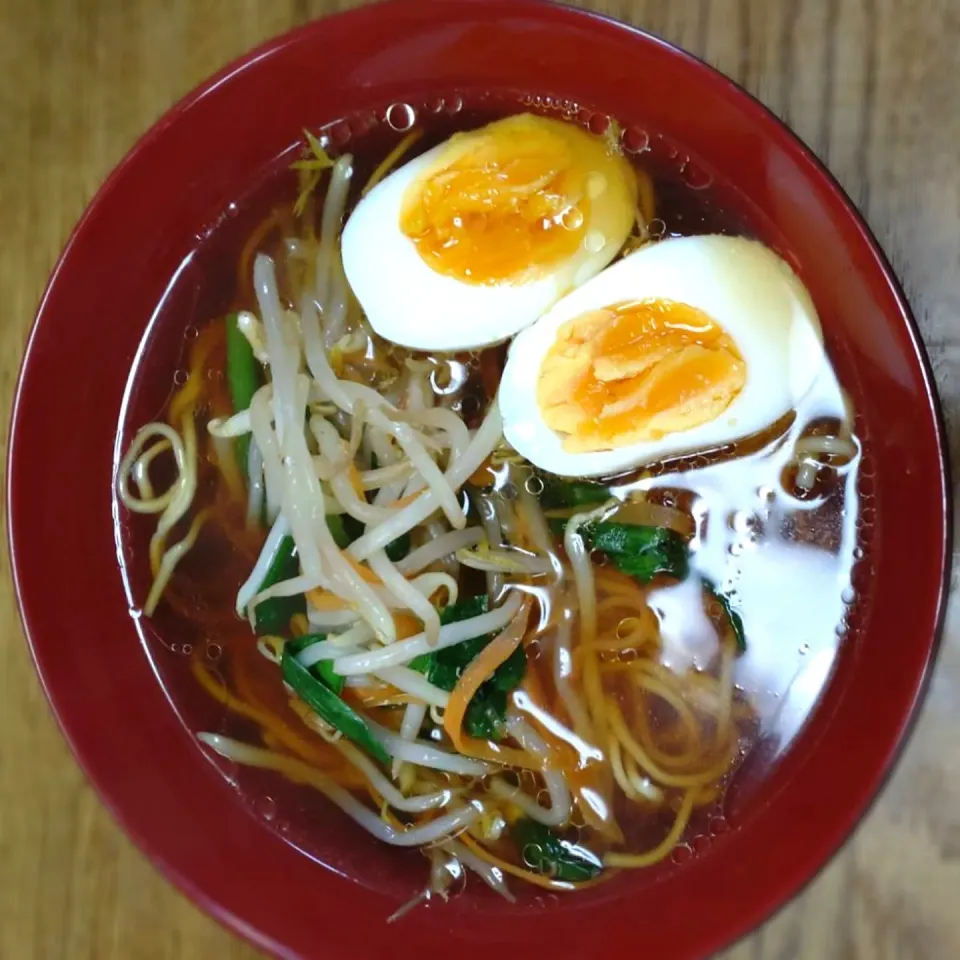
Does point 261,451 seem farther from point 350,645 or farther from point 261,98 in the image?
point 261,98

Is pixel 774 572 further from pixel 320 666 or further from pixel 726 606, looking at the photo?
pixel 320 666

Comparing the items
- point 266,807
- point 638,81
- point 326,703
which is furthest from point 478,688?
point 638,81

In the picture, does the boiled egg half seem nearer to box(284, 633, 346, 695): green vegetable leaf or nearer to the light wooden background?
the light wooden background

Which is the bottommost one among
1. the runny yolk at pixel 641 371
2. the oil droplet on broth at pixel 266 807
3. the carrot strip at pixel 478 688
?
the oil droplet on broth at pixel 266 807

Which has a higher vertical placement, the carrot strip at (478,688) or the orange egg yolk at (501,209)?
the orange egg yolk at (501,209)

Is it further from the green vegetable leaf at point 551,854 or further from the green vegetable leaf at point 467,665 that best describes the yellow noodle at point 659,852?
the green vegetable leaf at point 467,665

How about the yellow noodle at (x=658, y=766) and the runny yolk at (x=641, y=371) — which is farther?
the yellow noodle at (x=658, y=766)

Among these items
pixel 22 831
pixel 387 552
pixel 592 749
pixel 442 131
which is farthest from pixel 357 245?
pixel 22 831

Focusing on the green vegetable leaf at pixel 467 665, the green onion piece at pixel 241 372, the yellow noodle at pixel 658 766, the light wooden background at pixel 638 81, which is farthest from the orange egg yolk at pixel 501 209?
the yellow noodle at pixel 658 766
